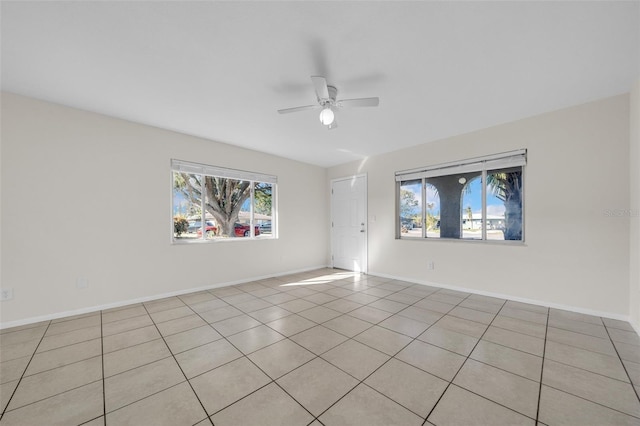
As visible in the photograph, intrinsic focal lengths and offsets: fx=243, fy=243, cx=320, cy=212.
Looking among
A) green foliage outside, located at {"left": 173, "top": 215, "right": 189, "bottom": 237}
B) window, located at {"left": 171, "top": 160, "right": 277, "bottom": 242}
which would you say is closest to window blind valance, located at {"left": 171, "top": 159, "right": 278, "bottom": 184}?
window, located at {"left": 171, "top": 160, "right": 277, "bottom": 242}

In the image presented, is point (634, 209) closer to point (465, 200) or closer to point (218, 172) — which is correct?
point (465, 200)

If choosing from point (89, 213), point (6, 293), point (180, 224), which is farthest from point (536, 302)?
point (6, 293)

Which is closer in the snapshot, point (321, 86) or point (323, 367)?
point (323, 367)

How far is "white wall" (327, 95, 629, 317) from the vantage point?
2.70 metres

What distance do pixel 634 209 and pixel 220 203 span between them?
17.9 ft

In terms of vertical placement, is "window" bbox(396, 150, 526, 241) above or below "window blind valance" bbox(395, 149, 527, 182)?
below

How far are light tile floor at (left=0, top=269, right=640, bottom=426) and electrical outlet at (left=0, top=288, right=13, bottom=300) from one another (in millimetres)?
368

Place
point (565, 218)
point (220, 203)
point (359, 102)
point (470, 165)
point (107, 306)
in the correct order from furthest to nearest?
point (220, 203), point (470, 165), point (107, 306), point (565, 218), point (359, 102)

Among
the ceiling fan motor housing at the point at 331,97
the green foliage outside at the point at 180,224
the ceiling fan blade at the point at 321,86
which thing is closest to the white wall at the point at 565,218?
the ceiling fan motor housing at the point at 331,97

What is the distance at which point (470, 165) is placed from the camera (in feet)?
12.3

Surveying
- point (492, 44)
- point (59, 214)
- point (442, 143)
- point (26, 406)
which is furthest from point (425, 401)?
point (59, 214)

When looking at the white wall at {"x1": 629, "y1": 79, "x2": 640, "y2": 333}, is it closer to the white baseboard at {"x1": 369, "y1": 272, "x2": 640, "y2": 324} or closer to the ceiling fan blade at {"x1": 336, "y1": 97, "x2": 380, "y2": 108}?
the white baseboard at {"x1": 369, "y1": 272, "x2": 640, "y2": 324}

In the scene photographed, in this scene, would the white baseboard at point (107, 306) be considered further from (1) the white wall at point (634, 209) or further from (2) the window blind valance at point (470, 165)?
(1) the white wall at point (634, 209)

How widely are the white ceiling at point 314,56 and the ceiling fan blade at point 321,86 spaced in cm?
18
